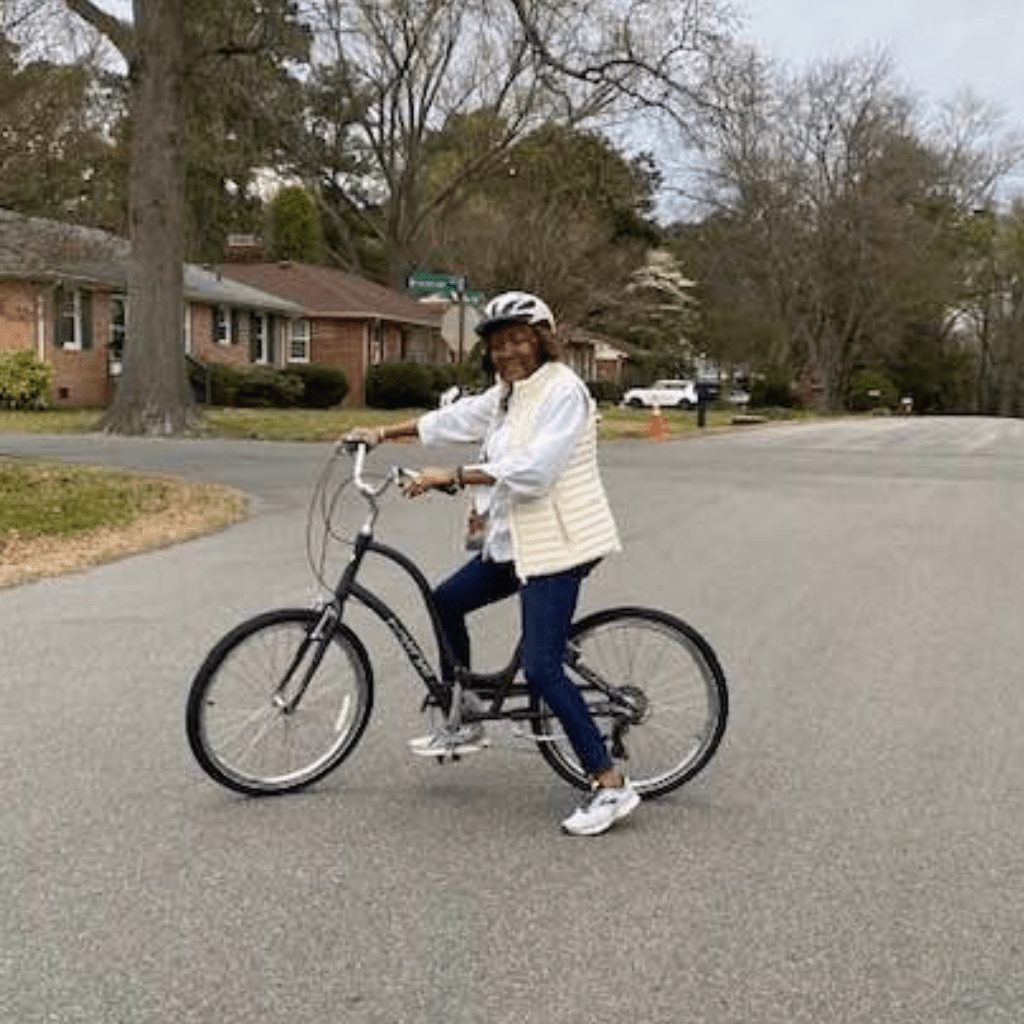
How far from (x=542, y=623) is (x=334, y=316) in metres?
45.3

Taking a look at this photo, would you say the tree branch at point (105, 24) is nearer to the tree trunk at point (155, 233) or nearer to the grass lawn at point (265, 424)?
the tree trunk at point (155, 233)

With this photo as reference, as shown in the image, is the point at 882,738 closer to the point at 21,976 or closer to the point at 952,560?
the point at 21,976

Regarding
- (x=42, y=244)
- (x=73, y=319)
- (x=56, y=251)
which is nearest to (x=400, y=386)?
(x=73, y=319)

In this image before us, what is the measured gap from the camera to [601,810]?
516 cm

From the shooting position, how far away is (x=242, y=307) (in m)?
44.2

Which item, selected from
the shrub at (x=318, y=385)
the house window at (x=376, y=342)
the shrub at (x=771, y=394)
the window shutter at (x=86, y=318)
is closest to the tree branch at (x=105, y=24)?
the window shutter at (x=86, y=318)

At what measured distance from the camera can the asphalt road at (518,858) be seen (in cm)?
387

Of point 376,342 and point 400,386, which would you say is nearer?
point 400,386

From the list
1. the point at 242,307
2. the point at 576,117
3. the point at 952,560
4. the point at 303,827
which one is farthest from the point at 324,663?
the point at 242,307

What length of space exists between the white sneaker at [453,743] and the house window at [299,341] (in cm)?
4441

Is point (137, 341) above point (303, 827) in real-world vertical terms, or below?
above

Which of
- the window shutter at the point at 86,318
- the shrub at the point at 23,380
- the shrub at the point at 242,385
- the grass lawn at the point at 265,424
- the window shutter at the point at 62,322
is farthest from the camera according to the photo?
the shrub at the point at 242,385

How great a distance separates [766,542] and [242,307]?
32753mm

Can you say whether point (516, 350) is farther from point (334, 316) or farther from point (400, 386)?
point (334, 316)
